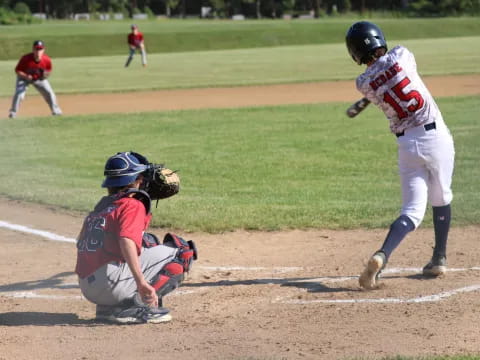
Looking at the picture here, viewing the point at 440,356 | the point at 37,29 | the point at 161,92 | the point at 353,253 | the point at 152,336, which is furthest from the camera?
Answer: the point at 37,29

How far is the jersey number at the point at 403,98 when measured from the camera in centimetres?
604

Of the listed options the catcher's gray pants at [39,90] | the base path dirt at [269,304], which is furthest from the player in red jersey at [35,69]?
the base path dirt at [269,304]

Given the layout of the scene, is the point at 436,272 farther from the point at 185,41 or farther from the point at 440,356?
the point at 185,41

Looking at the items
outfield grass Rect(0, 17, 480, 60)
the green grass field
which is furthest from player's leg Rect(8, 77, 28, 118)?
outfield grass Rect(0, 17, 480, 60)

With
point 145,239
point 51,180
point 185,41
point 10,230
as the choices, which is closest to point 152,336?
point 145,239

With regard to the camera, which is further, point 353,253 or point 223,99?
point 223,99

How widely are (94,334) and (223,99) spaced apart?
60.3 ft

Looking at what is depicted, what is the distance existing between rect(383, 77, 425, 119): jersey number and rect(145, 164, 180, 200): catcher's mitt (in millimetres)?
1710

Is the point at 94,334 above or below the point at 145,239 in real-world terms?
below

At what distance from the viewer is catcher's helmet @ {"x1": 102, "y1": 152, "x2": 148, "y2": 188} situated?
5.42 metres

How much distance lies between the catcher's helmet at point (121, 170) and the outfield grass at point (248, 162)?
331 centimetres

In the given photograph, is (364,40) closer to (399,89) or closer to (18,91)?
(399,89)

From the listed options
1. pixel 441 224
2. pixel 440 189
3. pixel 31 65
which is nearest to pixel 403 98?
pixel 440 189

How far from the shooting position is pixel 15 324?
572 centimetres
